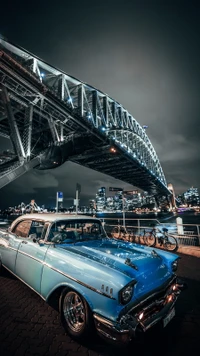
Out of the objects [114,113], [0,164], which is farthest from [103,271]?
[114,113]

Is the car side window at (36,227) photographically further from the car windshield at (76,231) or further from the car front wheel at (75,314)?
the car front wheel at (75,314)

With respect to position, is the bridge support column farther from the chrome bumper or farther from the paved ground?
the chrome bumper

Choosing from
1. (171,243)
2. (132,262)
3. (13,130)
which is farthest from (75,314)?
(13,130)

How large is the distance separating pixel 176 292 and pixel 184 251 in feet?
16.8

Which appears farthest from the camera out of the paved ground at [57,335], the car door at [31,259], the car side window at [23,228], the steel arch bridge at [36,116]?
the steel arch bridge at [36,116]

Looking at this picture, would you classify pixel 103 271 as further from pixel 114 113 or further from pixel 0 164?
pixel 114 113

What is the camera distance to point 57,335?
7.51 ft

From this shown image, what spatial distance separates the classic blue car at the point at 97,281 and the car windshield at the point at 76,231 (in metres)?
0.02

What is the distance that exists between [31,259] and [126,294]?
1933mm

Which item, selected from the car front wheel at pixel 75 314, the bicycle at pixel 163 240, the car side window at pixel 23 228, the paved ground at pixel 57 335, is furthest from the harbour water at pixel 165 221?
the car front wheel at pixel 75 314

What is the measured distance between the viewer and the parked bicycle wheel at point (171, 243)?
716cm

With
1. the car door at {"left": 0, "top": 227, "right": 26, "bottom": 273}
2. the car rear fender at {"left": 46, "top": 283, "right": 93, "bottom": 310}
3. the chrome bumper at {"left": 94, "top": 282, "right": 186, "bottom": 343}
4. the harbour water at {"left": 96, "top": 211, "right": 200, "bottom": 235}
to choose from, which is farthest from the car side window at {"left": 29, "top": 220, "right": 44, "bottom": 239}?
the harbour water at {"left": 96, "top": 211, "right": 200, "bottom": 235}

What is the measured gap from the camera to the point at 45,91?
432 inches

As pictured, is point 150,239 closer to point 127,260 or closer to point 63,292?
point 127,260
